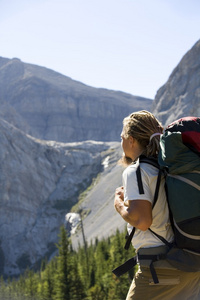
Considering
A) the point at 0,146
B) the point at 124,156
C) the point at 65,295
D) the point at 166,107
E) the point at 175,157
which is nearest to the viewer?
the point at 175,157

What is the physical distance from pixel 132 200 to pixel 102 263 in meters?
62.6

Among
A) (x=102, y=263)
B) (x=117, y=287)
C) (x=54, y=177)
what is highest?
(x=117, y=287)

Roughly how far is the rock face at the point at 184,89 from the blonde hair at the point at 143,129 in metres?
163

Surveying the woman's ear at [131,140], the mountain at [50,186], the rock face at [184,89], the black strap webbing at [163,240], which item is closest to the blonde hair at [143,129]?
the woman's ear at [131,140]

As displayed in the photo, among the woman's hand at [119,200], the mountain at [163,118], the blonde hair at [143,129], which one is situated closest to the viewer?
the woman's hand at [119,200]

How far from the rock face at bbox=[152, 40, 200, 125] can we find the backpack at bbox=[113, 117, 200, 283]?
163574 millimetres

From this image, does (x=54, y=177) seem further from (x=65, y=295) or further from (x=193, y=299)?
(x=193, y=299)

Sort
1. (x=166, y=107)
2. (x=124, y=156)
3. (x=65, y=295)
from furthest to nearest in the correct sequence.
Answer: (x=166, y=107) < (x=65, y=295) < (x=124, y=156)

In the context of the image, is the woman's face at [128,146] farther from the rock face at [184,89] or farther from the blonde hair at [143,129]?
the rock face at [184,89]

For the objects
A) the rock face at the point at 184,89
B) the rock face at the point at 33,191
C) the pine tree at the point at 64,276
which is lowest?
the rock face at the point at 33,191

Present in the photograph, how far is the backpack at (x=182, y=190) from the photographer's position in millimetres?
4020

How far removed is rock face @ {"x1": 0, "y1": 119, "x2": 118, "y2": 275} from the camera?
14512 cm

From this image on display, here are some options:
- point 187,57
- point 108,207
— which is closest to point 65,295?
point 108,207

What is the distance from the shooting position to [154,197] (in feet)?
14.2
